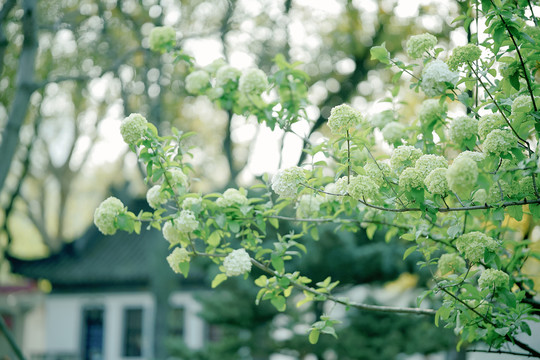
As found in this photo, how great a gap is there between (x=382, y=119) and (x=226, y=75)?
85cm

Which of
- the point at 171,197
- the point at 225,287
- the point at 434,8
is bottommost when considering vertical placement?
the point at 225,287

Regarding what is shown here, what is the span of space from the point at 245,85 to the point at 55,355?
15065 mm

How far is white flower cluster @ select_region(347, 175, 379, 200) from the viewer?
2.21m

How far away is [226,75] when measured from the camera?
115 inches

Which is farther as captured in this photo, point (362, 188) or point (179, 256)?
point (179, 256)

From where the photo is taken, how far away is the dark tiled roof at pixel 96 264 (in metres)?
14.7

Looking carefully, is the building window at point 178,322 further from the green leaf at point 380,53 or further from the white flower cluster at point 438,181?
the white flower cluster at point 438,181

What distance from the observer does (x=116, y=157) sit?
19.8 meters

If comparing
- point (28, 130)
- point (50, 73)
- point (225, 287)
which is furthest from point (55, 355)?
point (225, 287)

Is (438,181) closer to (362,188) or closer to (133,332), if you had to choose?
(362,188)

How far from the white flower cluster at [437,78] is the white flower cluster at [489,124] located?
0.19m

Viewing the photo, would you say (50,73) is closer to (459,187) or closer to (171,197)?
(171,197)

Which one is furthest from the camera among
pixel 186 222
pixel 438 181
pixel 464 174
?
pixel 186 222

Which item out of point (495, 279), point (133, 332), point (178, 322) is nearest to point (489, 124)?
point (495, 279)
